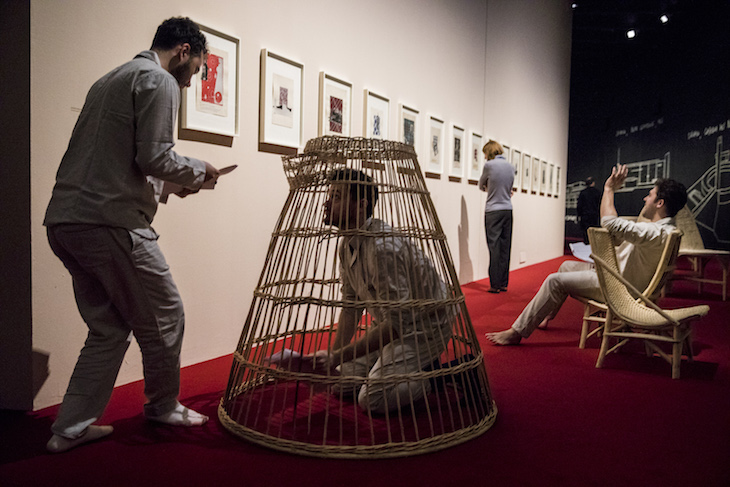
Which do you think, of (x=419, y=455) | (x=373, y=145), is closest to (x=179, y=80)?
(x=373, y=145)

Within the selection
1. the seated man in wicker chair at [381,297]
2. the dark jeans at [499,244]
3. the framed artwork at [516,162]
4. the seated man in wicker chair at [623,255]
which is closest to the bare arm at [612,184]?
the seated man in wicker chair at [623,255]

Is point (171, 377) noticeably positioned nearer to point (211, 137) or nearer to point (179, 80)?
point (179, 80)

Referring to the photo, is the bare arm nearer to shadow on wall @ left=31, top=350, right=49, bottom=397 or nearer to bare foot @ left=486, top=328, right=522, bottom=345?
bare foot @ left=486, top=328, right=522, bottom=345

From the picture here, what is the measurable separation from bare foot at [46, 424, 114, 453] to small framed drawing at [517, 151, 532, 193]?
7.17 metres

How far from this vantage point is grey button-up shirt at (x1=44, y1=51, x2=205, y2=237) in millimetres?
1698

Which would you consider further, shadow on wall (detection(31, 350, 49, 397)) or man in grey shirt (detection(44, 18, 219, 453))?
shadow on wall (detection(31, 350, 49, 397))

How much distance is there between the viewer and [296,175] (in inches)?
82.0

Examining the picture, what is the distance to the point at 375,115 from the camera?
4.24 metres

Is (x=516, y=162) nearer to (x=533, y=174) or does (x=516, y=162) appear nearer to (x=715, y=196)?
(x=533, y=174)

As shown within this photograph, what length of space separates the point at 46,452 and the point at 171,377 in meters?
0.43

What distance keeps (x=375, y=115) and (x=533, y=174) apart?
5.14m

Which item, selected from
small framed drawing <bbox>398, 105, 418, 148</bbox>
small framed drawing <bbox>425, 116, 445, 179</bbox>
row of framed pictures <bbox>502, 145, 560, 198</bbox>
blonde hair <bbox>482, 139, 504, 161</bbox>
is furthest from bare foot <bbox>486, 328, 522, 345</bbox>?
row of framed pictures <bbox>502, 145, 560, 198</bbox>

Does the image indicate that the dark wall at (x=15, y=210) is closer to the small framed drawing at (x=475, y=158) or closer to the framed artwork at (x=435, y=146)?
the framed artwork at (x=435, y=146)

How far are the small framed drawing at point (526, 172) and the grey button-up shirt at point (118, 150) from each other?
7.01m
